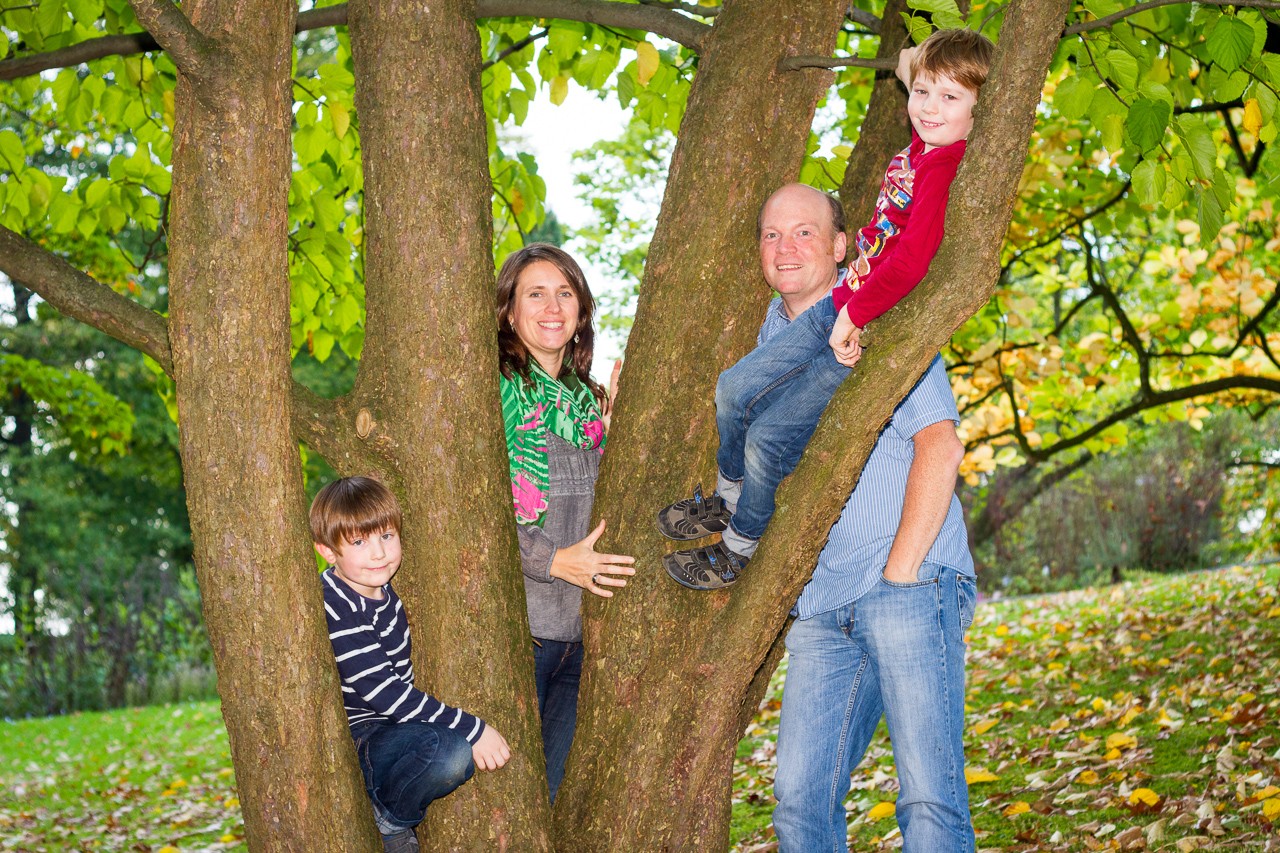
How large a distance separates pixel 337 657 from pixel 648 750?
836 millimetres

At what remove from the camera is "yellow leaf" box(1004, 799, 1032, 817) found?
4.90 m

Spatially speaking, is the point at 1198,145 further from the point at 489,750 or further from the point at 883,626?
the point at 489,750

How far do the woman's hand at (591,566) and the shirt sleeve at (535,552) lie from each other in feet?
0.10

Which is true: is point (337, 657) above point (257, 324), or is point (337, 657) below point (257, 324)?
below

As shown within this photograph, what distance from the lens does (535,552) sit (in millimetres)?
3070

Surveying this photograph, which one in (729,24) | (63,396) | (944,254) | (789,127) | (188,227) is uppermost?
(63,396)

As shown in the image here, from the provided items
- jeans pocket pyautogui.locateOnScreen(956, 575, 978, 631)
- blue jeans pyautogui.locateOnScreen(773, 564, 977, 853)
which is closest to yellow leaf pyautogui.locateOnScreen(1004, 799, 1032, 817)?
blue jeans pyautogui.locateOnScreen(773, 564, 977, 853)

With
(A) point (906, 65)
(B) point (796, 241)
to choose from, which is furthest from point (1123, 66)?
(B) point (796, 241)

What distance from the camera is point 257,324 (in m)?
2.46

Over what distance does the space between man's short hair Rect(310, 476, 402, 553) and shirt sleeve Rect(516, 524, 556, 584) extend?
40 centimetres

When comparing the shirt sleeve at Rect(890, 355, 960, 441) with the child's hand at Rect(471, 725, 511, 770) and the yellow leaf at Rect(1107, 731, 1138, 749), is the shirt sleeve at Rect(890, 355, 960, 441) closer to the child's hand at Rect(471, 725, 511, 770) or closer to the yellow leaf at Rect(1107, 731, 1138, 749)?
the child's hand at Rect(471, 725, 511, 770)

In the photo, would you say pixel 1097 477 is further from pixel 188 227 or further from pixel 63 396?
pixel 188 227

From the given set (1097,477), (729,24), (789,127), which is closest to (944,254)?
(789,127)

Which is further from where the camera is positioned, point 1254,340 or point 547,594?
point 1254,340
